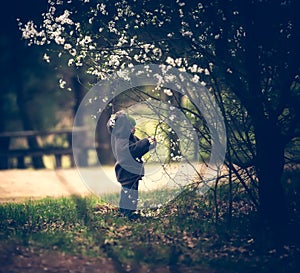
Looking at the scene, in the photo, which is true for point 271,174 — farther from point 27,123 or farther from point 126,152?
point 27,123

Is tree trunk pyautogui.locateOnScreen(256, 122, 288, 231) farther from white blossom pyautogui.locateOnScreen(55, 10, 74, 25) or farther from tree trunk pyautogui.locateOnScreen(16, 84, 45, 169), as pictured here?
tree trunk pyautogui.locateOnScreen(16, 84, 45, 169)

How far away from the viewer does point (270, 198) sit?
8.08 meters

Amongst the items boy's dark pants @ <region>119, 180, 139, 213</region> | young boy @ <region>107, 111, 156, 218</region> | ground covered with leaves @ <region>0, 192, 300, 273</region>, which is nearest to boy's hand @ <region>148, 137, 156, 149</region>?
young boy @ <region>107, 111, 156, 218</region>

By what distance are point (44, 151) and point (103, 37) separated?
37.3 ft

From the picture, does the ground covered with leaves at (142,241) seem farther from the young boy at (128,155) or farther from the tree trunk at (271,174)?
the young boy at (128,155)

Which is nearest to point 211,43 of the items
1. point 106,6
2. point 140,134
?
point 106,6

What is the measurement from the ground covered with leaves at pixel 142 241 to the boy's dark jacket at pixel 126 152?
2.38ft

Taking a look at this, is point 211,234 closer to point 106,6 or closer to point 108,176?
point 106,6

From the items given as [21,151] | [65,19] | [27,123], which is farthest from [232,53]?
[27,123]

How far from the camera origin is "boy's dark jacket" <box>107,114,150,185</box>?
888 cm

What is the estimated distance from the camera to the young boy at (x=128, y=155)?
29.1 ft

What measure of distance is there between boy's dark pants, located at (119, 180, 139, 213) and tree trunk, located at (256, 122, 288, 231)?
2.13 meters

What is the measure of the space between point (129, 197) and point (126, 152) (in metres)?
0.76

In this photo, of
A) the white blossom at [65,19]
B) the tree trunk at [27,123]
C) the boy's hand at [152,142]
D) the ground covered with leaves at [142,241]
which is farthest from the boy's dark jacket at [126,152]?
the tree trunk at [27,123]
